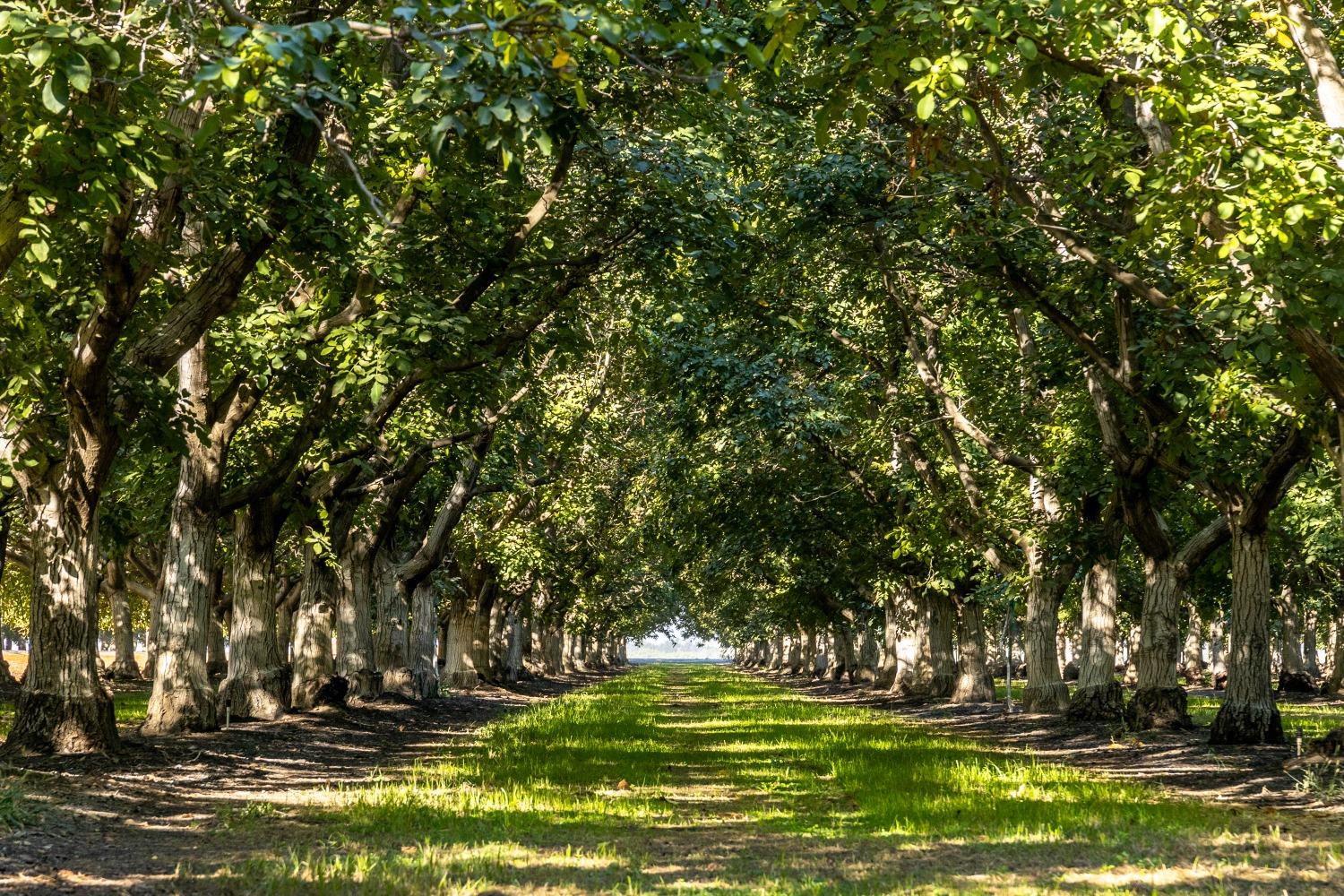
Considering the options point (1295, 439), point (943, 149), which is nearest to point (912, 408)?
point (1295, 439)

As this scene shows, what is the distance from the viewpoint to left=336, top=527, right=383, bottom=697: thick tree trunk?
88.6 feet

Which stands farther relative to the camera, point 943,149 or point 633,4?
point 943,149

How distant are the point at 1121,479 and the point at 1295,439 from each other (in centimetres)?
339

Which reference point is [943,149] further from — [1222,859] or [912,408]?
[912,408]

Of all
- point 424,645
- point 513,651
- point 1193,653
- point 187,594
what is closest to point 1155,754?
point 187,594

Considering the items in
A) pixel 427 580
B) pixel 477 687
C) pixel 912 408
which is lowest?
pixel 477 687

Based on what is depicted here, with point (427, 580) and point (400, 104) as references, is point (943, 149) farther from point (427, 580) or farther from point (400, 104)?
point (427, 580)

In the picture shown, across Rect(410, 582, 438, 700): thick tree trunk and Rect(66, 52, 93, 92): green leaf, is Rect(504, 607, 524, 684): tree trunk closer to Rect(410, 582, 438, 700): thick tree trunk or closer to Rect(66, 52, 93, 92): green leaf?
Rect(410, 582, 438, 700): thick tree trunk

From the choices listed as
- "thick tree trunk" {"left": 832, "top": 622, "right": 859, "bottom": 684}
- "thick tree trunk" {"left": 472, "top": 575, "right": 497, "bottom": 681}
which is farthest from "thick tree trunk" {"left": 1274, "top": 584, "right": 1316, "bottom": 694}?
"thick tree trunk" {"left": 472, "top": 575, "right": 497, "bottom": 681}

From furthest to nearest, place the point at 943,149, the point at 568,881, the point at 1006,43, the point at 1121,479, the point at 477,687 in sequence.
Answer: the point at 477,687 < the point at 1121,479 < the point at 943,149 < the point at 1006,43 < the point at 568,881

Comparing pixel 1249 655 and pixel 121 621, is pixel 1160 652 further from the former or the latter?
pixel 121 621

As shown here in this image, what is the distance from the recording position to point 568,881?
7422 mm

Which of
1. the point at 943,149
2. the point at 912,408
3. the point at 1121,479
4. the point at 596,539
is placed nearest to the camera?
the point at 943,149

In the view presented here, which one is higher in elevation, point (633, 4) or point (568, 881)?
point (633, 4)
